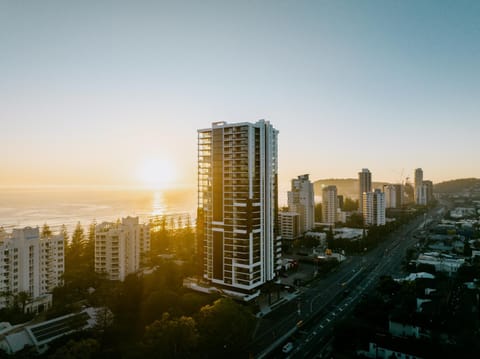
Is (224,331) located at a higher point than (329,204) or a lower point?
lower

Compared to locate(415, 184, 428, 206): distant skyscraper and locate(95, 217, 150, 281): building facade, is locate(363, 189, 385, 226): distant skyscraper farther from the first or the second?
locate(415, 184, 428, 206): distant skyscraper

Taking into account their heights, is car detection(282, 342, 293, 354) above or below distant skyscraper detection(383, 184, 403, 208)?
below

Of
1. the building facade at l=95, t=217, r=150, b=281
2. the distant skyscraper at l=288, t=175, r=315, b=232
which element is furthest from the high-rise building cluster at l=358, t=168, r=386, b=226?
the building facade at l=95, t=217, r=150, b=281

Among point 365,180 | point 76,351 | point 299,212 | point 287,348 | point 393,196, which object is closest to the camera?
point 76,351

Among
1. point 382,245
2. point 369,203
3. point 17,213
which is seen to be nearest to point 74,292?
point 382,245

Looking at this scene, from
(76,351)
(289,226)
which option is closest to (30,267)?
(76,351)

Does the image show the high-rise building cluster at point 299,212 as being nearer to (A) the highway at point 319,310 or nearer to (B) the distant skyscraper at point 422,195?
(A) the highway at point 319,310

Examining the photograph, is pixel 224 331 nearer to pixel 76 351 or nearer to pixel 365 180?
pixel 76 351
